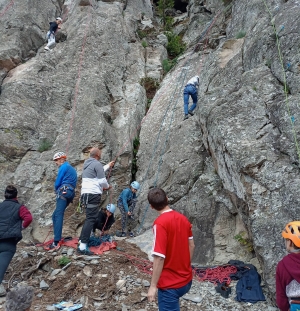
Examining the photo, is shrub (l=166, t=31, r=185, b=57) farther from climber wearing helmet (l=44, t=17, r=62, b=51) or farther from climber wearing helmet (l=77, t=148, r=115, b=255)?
climber wearing helmet (l=77, t=148, r=115, b=255)

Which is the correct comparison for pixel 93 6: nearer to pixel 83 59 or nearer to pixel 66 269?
pixel 83 59

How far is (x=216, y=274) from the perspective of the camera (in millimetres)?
6848

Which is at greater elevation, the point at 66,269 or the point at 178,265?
the point at 178,265

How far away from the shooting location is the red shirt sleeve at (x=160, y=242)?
12.2 feet

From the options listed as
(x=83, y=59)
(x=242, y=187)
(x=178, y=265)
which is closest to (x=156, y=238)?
(x=178, y=265)

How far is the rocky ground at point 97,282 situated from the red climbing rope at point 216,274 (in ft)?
0.55

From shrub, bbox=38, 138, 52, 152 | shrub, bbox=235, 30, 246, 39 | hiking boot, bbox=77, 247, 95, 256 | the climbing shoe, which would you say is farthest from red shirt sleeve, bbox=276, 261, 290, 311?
shrub, bbox=235, 30, 246, 39

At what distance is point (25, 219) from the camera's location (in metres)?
6.04

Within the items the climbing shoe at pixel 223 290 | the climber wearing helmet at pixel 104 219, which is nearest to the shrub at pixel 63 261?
the climber wearing helmet at pixel 104 219

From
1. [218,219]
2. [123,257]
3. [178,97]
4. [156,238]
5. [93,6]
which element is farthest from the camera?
[93,6]

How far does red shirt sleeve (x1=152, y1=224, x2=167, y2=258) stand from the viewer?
12.2ft

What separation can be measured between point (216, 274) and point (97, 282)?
7.92ft

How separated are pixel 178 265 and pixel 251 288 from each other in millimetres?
3020

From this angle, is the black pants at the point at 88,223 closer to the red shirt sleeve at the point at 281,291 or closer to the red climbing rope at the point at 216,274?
the red climbing rope at the point at 216,274
